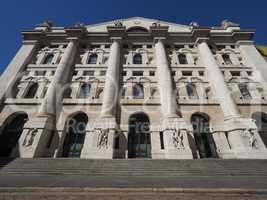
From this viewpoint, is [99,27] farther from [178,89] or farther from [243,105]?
[243,105]

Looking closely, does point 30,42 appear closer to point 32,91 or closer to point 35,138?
point 32,91

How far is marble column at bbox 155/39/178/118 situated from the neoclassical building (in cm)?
11

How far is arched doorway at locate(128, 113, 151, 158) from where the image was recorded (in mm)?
16531

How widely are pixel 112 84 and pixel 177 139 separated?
9.01 meters

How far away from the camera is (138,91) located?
20.9m

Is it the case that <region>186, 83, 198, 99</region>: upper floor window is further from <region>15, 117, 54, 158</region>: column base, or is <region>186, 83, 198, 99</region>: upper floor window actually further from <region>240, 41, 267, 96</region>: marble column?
<region>15, 117, 54, 158</region>: column base

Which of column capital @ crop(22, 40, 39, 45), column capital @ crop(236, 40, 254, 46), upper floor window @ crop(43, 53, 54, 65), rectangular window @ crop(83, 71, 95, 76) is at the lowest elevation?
rectangular window @ crop(83, 71, 95, 76)

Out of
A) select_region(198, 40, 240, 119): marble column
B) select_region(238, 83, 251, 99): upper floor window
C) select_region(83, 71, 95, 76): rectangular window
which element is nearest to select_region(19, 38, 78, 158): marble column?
select_region(83, 71, 95, 76): rectangular window

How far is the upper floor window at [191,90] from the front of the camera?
20438 millimetres

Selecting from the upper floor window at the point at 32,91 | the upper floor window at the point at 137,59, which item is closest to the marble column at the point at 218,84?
the upper floor window at the point at 137,59

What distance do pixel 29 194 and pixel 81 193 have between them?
74.2 inches

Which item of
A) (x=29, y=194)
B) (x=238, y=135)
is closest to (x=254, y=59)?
(x=238, y=135)

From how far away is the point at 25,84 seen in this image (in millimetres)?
20844

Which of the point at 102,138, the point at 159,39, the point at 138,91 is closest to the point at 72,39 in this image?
the point at 159,39
